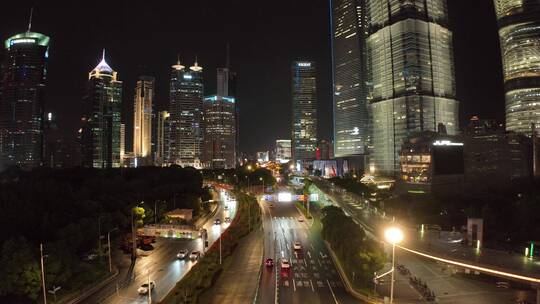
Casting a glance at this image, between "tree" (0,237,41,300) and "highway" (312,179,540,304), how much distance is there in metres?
25.6

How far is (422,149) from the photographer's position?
8044cm

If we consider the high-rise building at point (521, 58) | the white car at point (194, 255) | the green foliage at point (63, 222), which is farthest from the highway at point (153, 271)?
the high-rise building at point (521, 58)

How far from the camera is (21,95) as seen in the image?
14200 centimetres

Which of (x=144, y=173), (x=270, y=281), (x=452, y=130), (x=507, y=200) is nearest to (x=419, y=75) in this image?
(x=452, y=130)

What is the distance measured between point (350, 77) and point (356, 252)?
5256 inches

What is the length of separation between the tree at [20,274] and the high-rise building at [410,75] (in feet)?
298

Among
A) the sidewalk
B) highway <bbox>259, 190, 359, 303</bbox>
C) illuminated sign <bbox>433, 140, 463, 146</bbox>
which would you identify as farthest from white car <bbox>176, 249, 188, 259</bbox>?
illuminated sign <bbox>433, 140, 463, 146</bbox>

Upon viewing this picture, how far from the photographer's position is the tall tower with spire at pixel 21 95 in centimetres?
14150

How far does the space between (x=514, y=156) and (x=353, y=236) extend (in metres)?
75.3

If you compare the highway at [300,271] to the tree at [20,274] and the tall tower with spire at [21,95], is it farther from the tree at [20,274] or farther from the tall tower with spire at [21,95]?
the tall tower with spire at [21,95]

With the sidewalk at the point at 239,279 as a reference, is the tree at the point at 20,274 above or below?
above

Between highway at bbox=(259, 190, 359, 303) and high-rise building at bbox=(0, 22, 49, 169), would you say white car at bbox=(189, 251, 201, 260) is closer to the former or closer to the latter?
highway at bbox=(259, 190, 359, 303)

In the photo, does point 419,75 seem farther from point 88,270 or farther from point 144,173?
point 88,270

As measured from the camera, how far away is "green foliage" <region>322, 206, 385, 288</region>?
3000 cm
